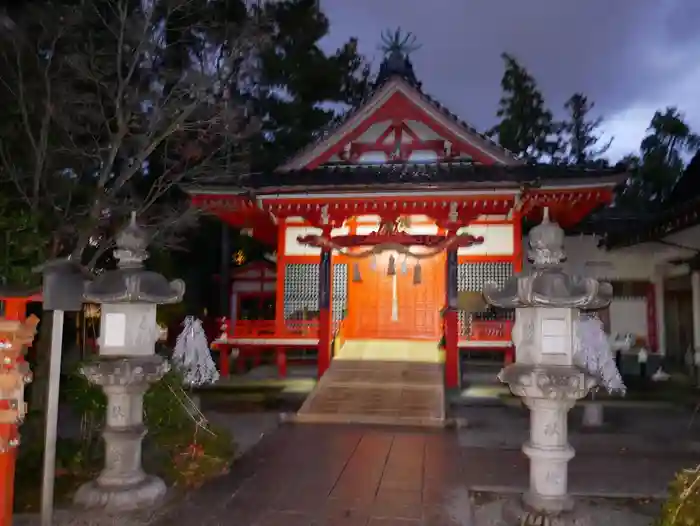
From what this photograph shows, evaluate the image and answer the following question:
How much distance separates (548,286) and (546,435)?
4.82ft

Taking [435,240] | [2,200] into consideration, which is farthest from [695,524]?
[435,240]

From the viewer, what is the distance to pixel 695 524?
181 inches

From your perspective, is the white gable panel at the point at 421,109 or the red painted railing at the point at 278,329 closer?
the red painted railing at the point at 278,329

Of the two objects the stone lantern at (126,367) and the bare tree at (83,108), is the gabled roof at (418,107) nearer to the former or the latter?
the bare tree at (83,108)

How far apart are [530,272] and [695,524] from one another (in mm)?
2504

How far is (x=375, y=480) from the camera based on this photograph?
7383mm

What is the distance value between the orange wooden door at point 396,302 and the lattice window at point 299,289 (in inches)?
46.9

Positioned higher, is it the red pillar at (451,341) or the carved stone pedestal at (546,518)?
the red pillar at (451,341)

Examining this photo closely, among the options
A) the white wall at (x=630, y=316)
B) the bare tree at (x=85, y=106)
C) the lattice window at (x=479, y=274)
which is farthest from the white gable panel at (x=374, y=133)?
the white wall at (x=630, y=316)

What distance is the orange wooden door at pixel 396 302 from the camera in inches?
672

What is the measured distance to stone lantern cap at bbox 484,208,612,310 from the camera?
5660 millimetres

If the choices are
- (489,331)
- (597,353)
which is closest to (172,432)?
(597,353)

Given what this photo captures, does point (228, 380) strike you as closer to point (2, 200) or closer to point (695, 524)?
point (2, 200)

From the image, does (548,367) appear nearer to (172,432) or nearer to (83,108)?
(172,432)
